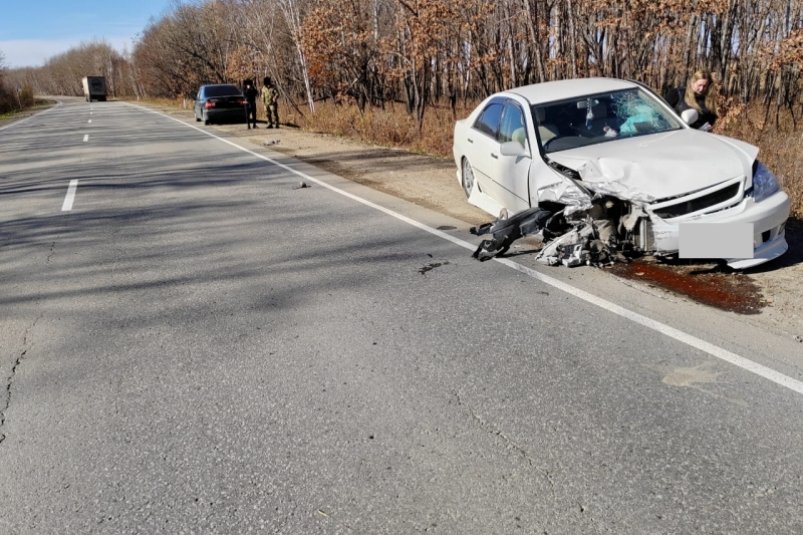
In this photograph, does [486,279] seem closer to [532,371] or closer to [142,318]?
[532,371]

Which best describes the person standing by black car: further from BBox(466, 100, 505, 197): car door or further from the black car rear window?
BBox(466, 100, 505, 197): car door

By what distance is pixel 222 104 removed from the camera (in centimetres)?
2931

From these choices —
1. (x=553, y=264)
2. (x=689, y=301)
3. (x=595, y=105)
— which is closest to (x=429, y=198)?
(x=595, y=105)

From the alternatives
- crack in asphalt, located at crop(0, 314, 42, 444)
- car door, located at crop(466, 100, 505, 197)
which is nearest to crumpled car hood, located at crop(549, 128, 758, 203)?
car door, located at crop(466, 100, 505, 197)

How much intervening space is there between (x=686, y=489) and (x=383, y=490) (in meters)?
1.32

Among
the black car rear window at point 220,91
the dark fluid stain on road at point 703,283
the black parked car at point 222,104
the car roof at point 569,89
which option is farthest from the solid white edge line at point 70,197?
the black car rear window at point 220,91

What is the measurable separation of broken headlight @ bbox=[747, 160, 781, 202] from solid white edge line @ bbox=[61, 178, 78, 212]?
921 centimetres

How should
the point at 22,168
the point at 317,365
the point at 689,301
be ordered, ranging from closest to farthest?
the point at 317,365, the point at 689,301, the point at 22,168

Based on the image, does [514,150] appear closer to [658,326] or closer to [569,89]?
[569,89]

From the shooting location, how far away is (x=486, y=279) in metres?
5.84

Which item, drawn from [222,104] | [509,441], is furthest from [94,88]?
[509,441]

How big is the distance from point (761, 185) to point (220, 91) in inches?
1103

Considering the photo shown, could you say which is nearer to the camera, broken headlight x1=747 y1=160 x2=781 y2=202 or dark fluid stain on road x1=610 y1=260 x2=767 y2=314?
dark fluid stain on road x1=610 y1=260 x2=767 y2=314

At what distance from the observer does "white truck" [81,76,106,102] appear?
82.5m
